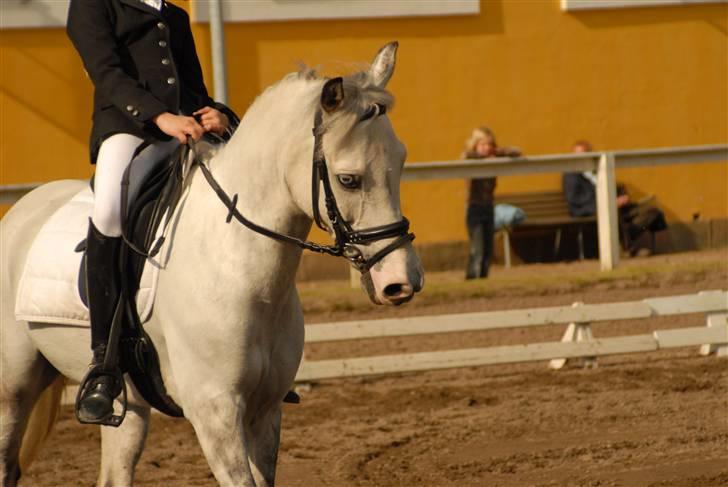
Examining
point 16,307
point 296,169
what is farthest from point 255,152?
point 16,307

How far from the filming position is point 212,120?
5516 millimetres

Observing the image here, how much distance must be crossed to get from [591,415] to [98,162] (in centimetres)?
450

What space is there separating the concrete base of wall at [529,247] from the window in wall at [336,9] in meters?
2.81

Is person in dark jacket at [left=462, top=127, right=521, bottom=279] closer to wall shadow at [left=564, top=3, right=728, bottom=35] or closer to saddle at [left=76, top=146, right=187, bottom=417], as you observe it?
wall shadow at [left=564, top=3, right=728, bottom=35]

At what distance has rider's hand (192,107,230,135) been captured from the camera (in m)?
5.51

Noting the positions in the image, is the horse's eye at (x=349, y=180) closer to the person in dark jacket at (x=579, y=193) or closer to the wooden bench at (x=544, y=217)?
the wooden bench at (x=544, y=217)

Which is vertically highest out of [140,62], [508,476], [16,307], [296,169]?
[140,62]

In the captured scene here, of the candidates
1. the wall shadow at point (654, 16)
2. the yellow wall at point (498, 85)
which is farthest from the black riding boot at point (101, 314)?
the wall shadow at point (654, 16)

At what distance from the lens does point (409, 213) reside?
54.6 feet

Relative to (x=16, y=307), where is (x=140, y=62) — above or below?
above

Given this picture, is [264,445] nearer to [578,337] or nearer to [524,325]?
[524,325]

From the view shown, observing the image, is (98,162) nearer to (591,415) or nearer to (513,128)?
(591,415)

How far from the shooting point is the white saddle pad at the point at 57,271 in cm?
586

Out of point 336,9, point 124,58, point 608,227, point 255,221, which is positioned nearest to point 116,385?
point 255,221
